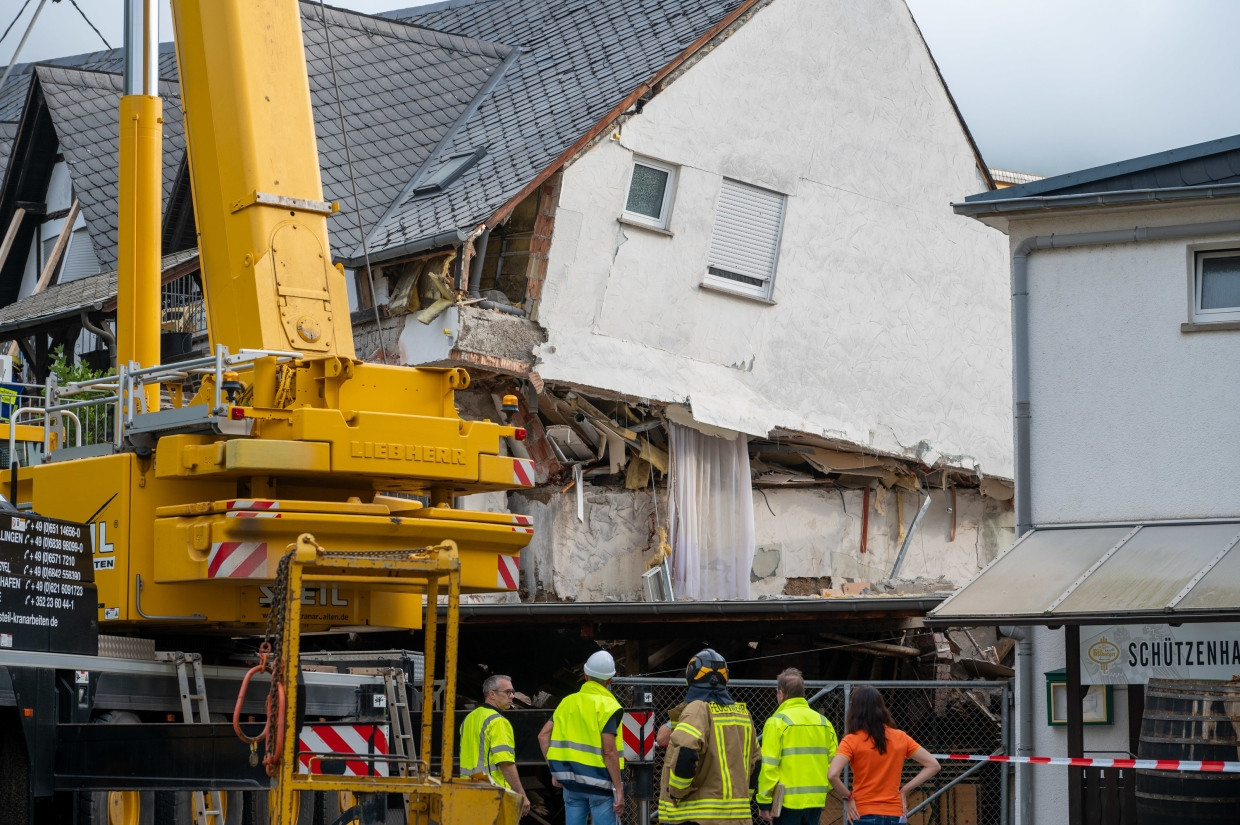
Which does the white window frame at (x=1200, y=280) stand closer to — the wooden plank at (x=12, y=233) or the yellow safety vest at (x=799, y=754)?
the yellow safety vest at (x=799, y=754)

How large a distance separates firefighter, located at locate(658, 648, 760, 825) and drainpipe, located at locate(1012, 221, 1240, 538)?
419cm

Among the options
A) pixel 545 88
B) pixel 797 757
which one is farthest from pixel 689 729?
pixel 545 88

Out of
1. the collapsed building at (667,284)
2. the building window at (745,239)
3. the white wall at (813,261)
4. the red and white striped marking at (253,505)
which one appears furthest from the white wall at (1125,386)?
the building window at (745,239)

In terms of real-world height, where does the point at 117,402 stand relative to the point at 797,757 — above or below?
above

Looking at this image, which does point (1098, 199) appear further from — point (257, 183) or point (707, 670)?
point (257, 183)

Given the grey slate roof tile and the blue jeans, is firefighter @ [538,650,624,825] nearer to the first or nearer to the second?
the blue jeans

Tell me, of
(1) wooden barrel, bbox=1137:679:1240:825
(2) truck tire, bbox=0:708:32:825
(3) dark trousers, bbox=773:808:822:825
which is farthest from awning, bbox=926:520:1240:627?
(2) truck tire, bbox=0:708:32:825

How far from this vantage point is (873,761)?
10.4m

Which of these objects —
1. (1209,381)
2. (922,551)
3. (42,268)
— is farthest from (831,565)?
(42,268)

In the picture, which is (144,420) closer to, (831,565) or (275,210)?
(275,210)

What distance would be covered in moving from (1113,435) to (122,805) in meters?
7.94

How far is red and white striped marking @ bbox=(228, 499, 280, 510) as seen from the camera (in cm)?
1030

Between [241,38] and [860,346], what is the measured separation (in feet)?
40.6

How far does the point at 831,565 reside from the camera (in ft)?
74.3
